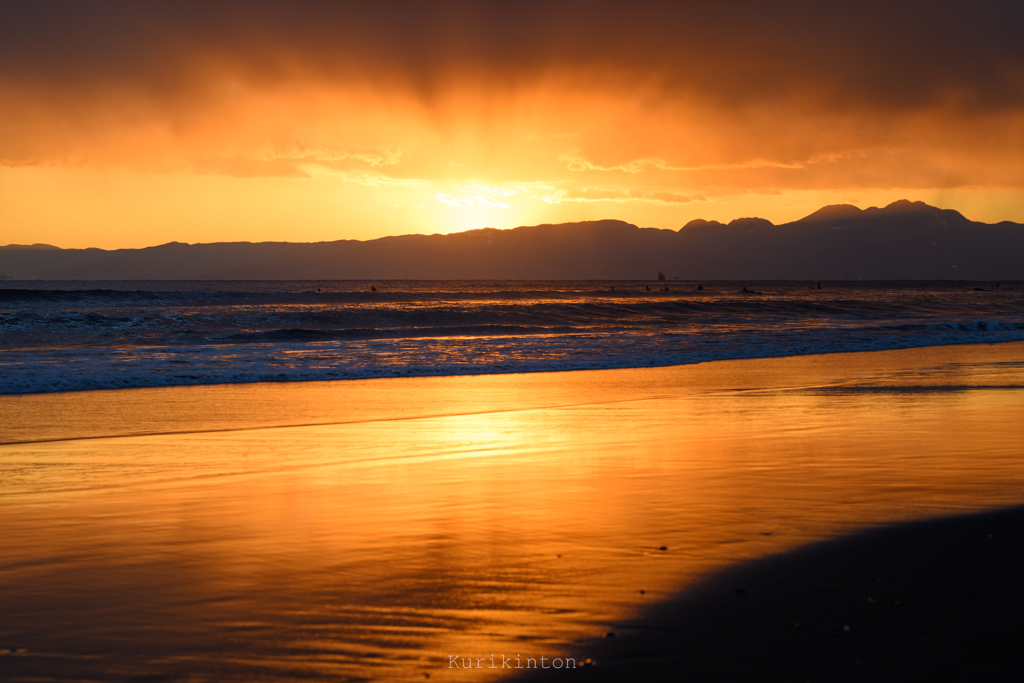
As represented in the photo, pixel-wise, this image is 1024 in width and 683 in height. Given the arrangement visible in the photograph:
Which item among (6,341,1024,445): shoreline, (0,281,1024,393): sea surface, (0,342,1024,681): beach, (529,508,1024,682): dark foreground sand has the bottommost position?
(0,281,1024,393): sea surface

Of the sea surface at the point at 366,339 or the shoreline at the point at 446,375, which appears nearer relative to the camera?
the shoreline at the point at 446,375

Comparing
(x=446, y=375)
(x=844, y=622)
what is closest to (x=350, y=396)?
(x=446, y=375)

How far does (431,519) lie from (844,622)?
3536 millimetres

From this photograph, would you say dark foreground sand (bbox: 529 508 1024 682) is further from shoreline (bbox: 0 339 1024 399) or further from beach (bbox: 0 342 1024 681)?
shoreline (bbox: 0 339 1024 399)

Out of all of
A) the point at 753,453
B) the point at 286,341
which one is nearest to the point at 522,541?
the point at 753,453

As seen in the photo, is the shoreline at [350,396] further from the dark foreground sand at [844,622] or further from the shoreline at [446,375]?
the dark foreground sand at [844,622]

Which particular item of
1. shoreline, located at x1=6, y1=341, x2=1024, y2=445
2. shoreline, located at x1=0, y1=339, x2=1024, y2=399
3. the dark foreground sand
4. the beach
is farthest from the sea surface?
the dark foreground sand

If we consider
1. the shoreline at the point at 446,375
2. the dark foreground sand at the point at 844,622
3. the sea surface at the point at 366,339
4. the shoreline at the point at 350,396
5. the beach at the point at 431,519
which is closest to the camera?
the dark foreground sand at the point at 844,622

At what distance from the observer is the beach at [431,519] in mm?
4512

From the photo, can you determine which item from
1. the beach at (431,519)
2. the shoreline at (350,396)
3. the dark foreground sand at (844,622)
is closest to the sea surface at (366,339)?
the shoreline at (350,396)

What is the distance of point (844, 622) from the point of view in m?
4.63

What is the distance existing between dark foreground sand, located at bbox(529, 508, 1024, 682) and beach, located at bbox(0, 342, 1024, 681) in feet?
0.16

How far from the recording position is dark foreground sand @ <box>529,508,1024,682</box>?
4070 mm

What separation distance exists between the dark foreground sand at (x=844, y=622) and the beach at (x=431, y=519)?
0.16 ft
